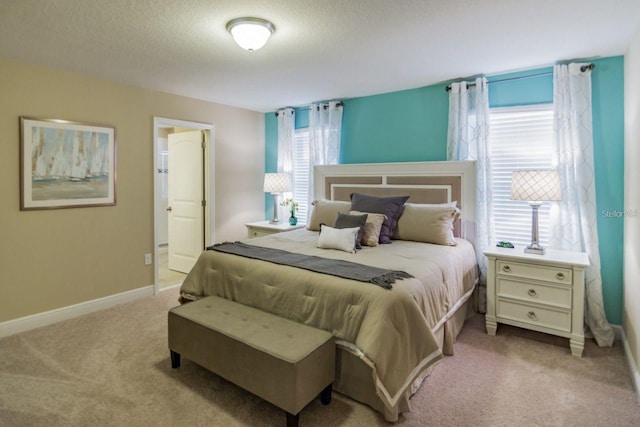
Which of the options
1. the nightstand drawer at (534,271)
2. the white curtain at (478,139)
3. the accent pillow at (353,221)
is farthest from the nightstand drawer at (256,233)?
the nightstand drawer at (534,271)

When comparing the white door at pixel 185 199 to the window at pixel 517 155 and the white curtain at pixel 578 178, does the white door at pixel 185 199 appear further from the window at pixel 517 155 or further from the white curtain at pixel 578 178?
the white curtain at pixel 578 178

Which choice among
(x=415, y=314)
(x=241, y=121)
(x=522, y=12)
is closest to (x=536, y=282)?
(x=415, y=314)

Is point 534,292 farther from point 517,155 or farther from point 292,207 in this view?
point 292,207

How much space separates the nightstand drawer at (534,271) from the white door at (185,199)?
3.65 metres

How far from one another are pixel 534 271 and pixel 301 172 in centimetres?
319

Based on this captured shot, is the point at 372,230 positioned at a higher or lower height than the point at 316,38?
lower

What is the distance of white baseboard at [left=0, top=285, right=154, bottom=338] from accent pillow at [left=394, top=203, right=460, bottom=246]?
296 cm

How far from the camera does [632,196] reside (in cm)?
259

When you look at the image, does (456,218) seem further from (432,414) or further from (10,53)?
(10,53)

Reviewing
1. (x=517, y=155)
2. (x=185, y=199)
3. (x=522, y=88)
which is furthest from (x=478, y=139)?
(x=185, y=199)

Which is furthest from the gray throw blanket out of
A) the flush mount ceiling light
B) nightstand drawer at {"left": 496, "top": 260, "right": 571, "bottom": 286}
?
the flush mount ceiling light

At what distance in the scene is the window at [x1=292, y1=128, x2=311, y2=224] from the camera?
Answer: 5.07 m

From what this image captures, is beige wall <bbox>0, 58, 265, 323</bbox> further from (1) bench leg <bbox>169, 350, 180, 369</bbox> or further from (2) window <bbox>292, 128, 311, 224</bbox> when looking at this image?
(1) bench leg <bbox>169, 350, 180, 369</bbox>

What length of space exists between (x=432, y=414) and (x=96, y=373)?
2.24 meters
